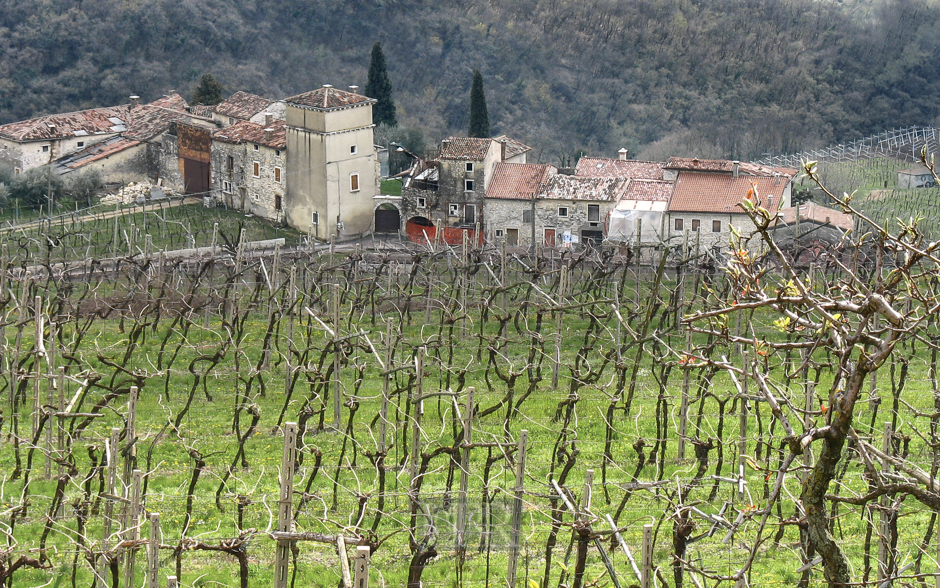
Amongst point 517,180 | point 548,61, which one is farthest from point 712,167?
point 548,61

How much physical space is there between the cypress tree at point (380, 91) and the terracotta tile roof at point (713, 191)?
20560 millimetres

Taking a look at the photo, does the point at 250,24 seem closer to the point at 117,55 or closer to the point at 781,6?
the point at 117,55

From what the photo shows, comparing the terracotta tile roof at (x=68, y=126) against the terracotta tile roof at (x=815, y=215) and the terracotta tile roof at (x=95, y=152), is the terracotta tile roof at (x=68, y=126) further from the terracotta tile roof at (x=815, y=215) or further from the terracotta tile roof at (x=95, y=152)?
the terracotta tile roof at (x=815, y=215)

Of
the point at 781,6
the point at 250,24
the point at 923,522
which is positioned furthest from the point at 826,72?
the point at 923,522

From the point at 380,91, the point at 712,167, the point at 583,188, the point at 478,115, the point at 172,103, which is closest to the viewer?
the point at 712,167

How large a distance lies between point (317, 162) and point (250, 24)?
138ft

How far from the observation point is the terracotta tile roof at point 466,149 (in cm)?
4741

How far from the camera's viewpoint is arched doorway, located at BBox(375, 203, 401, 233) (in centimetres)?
5066

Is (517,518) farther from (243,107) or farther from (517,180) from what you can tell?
(243,107)

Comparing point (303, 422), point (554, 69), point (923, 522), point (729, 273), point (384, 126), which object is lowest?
point (923, 522)

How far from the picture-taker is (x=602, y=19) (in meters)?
90.1

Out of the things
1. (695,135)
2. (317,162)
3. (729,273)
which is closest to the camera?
(729,273)

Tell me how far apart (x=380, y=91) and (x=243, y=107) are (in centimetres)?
1016

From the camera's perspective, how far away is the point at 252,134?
169 feet
